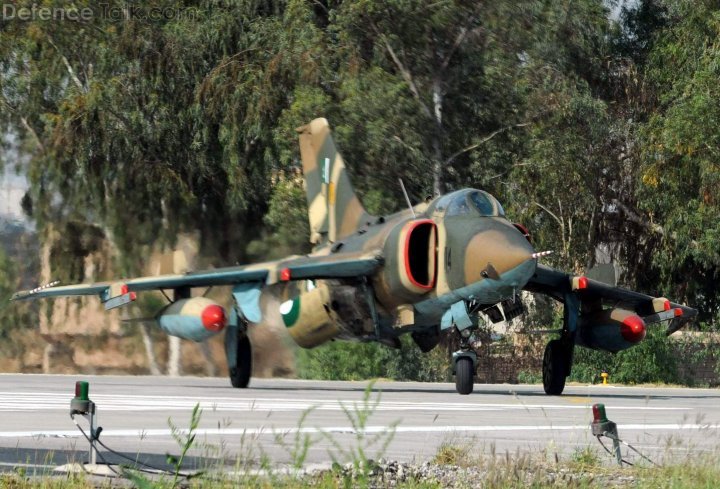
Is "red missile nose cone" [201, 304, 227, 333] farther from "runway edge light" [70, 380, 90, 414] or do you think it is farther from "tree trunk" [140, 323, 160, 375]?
"runway edge light" [70, 380, 90, 414]

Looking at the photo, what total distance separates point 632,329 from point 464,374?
307 centimetres

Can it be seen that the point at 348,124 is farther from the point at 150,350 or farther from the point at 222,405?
the point at 222,405

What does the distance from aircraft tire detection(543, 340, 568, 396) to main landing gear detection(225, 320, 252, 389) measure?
5191 millimetres

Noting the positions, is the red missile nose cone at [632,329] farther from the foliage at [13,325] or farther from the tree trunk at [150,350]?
the foliage at [13,325]

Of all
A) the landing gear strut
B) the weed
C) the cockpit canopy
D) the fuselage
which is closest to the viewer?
the weed

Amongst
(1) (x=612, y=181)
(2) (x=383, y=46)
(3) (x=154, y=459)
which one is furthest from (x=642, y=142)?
(3) (x=154, y=459)

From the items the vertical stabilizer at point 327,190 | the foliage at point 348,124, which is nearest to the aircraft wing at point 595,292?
the vertical stabilizer at point 327,190

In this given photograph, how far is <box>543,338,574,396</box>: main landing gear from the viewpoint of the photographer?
20.8 metres

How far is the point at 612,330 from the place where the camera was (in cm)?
2088

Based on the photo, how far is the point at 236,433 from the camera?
35.6 ft

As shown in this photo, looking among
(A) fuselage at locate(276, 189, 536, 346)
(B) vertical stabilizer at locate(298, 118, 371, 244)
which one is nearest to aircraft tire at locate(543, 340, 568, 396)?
(A) fuselage at locate(276, 189, 536, 346)

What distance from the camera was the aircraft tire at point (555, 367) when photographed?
821 inches

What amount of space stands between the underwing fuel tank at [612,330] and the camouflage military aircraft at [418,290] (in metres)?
0.02

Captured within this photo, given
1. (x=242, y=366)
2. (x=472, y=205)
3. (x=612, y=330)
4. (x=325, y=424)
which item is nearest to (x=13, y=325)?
(x=242, y=366)
